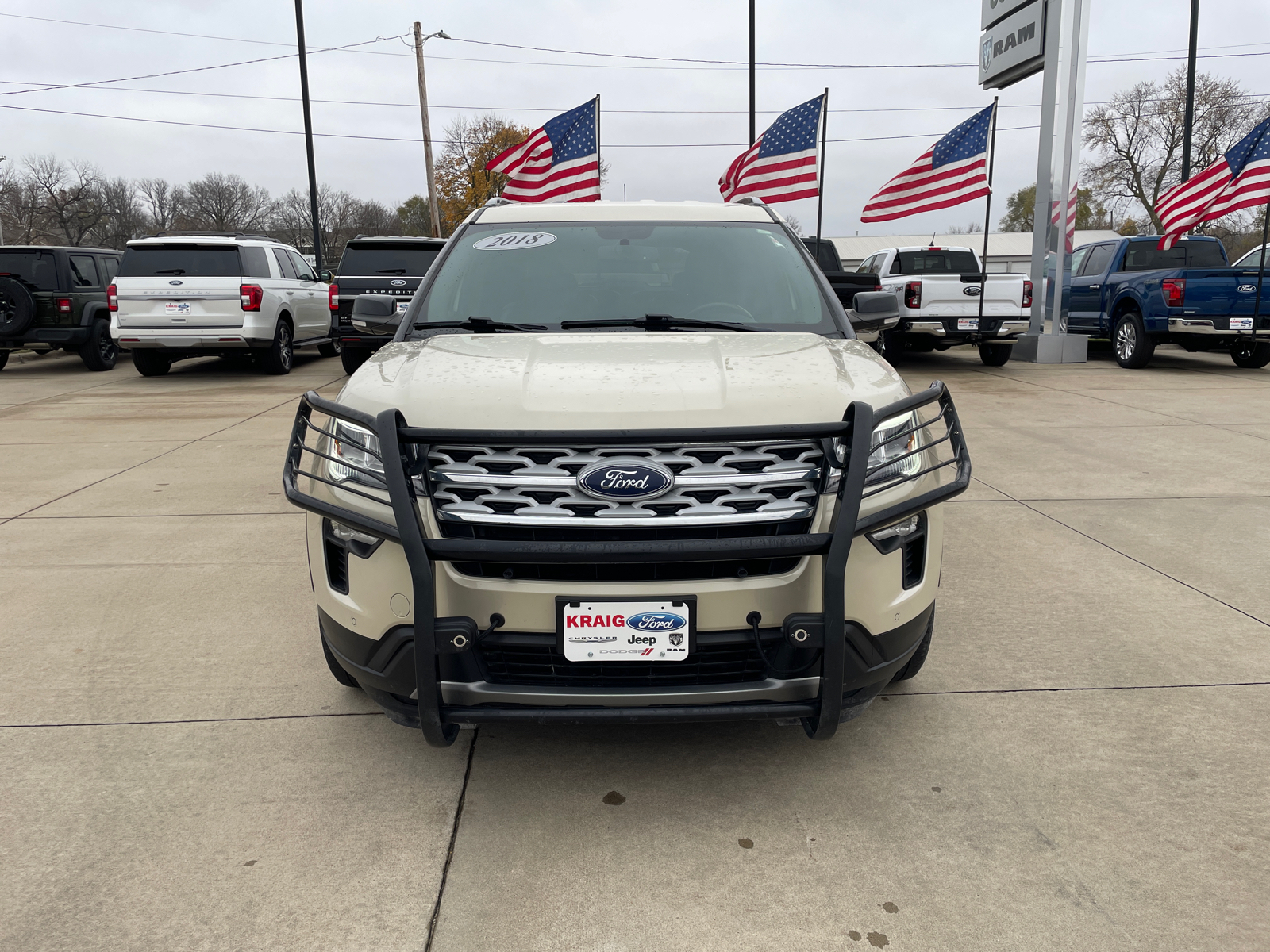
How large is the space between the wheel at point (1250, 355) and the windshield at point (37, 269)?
16418 mm

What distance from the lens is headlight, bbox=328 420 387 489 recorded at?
258 cm

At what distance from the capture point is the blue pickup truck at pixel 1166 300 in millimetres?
12273

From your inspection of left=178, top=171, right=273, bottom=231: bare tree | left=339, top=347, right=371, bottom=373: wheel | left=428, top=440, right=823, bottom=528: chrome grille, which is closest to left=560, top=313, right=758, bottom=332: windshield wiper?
left=428, top=440, right=823, bottom=528: chrome grille

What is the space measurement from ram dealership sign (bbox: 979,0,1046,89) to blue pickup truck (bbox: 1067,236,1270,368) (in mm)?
3135

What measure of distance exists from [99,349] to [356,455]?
14.2 metres

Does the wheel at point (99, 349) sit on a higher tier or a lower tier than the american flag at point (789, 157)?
lower

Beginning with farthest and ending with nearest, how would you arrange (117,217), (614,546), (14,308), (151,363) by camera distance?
(117,217) < (151,363) < (14,308) < (614,546)

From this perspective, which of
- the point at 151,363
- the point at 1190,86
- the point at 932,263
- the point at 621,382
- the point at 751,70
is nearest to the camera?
the point at 621,382

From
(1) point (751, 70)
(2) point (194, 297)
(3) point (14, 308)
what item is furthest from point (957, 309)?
(3) point (14, 308)

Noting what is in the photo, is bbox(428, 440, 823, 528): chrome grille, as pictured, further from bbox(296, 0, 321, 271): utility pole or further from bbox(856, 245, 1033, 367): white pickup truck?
bbox(296, 0, 321, 271): utility pole

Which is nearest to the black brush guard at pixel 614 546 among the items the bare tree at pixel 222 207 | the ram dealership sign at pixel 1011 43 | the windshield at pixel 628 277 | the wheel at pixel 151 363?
the windshield at pixel 628 277

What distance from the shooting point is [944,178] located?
530 inches

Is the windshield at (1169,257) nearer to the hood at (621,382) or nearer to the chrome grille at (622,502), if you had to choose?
the hood at (621,382)

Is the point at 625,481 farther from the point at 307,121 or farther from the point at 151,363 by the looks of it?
the point at 307,121
